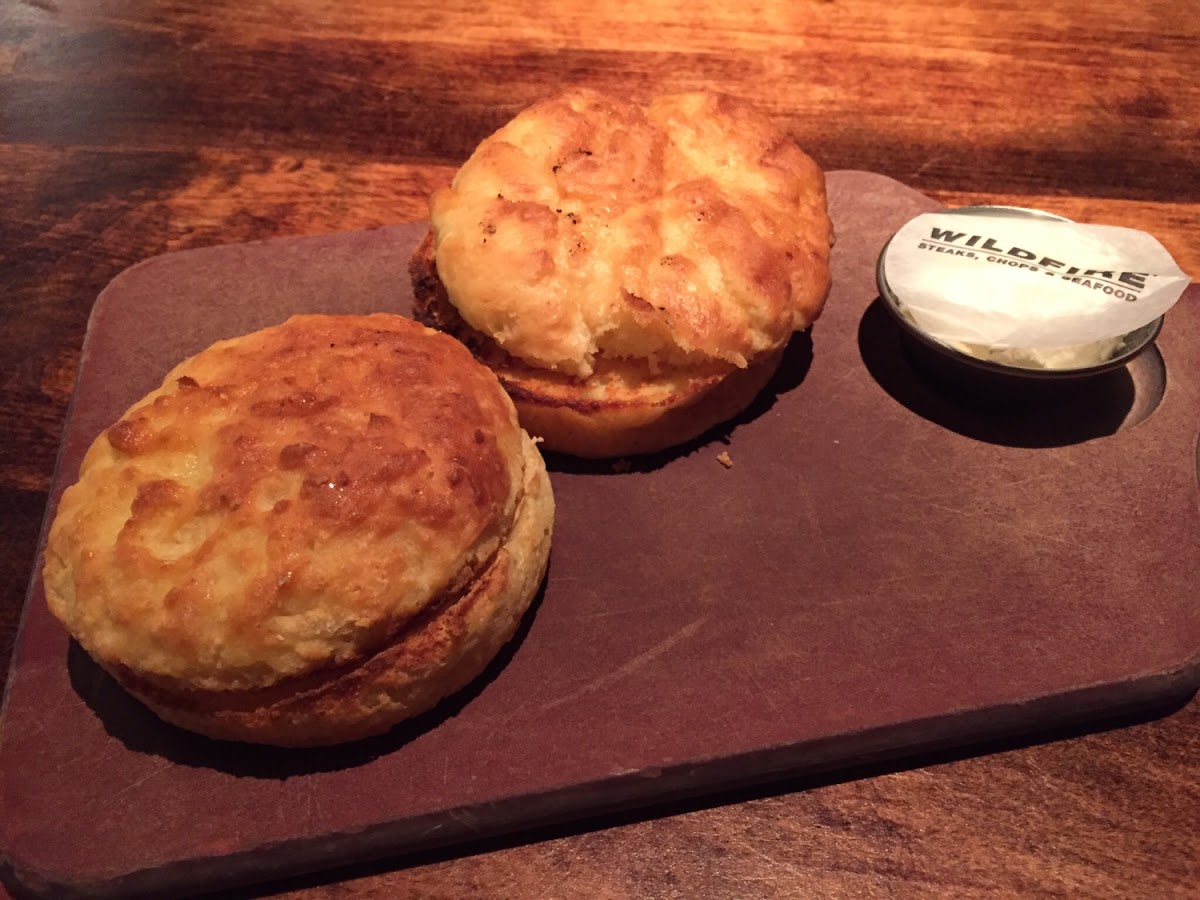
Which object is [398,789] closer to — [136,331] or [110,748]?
[110,748]

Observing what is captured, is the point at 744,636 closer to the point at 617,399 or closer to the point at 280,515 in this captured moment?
the point at 617,399

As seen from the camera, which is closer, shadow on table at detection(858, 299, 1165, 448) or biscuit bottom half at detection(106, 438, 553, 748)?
biscuit bottom half at detection(106, 438, 553, 748)

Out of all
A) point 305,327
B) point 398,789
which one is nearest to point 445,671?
point 398,789

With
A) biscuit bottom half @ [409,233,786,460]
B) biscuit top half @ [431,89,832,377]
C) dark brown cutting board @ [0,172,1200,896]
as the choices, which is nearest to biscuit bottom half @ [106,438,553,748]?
dark brown cutting board @ [0,172,1200,896]

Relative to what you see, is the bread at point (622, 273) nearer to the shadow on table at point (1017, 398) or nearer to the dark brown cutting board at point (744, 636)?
the dark brown cutting board at point (744, 636)

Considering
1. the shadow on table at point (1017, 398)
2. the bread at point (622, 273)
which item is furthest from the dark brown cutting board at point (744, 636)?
the bread at point (622, 273)

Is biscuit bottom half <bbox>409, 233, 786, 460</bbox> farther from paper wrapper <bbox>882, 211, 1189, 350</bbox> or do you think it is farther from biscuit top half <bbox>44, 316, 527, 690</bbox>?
paper wrapper <bbox>882, 211, 1189, 350</bbox>
